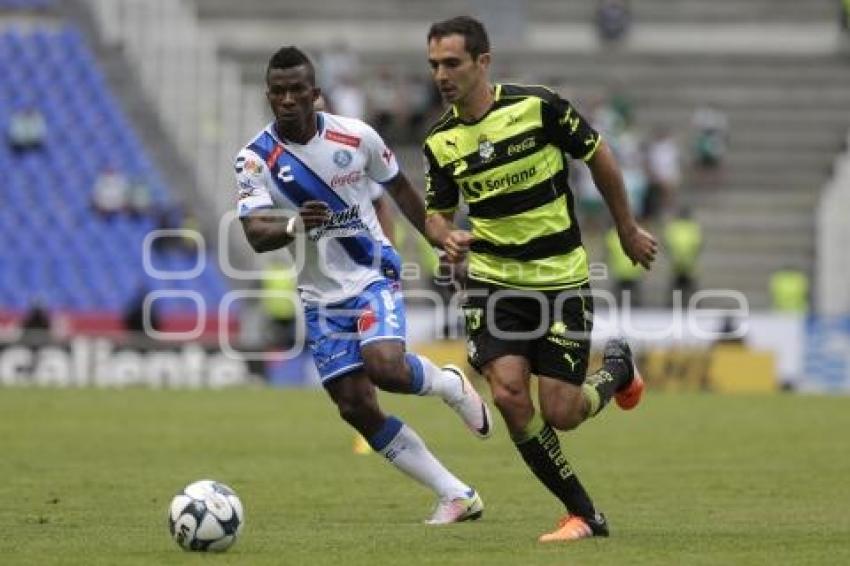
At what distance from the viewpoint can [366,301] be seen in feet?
36.2

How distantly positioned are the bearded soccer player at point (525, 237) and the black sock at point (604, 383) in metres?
0.07

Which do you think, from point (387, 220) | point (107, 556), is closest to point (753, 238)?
point (387, 220)

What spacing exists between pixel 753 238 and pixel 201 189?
9.16 m

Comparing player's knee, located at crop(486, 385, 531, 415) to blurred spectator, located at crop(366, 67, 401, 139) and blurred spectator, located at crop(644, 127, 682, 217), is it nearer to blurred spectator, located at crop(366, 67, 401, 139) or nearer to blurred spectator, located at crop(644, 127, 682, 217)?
blurred spectator, located at crop(644, 127, 682, 217)

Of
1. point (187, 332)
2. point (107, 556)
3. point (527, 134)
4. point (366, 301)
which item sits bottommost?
point (187, 332)

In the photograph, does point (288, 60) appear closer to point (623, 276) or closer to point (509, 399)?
point (509, 399)

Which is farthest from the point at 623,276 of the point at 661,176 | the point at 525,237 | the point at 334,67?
the point at 525,237

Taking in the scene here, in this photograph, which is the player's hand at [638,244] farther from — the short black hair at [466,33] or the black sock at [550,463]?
the short black hair at [466,33]

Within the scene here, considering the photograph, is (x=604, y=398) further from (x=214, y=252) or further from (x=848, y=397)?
(x=214, y=252)

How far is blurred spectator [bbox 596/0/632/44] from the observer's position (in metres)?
35.7

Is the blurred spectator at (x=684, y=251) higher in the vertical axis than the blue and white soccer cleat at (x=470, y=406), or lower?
lower

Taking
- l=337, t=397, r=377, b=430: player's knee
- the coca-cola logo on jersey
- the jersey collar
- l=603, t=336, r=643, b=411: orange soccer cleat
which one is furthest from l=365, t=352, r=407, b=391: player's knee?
the jersey collar

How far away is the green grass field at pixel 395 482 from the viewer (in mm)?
9492

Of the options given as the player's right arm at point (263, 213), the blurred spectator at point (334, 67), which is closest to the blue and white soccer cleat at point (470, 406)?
the player's right arm at point (263, 213)
